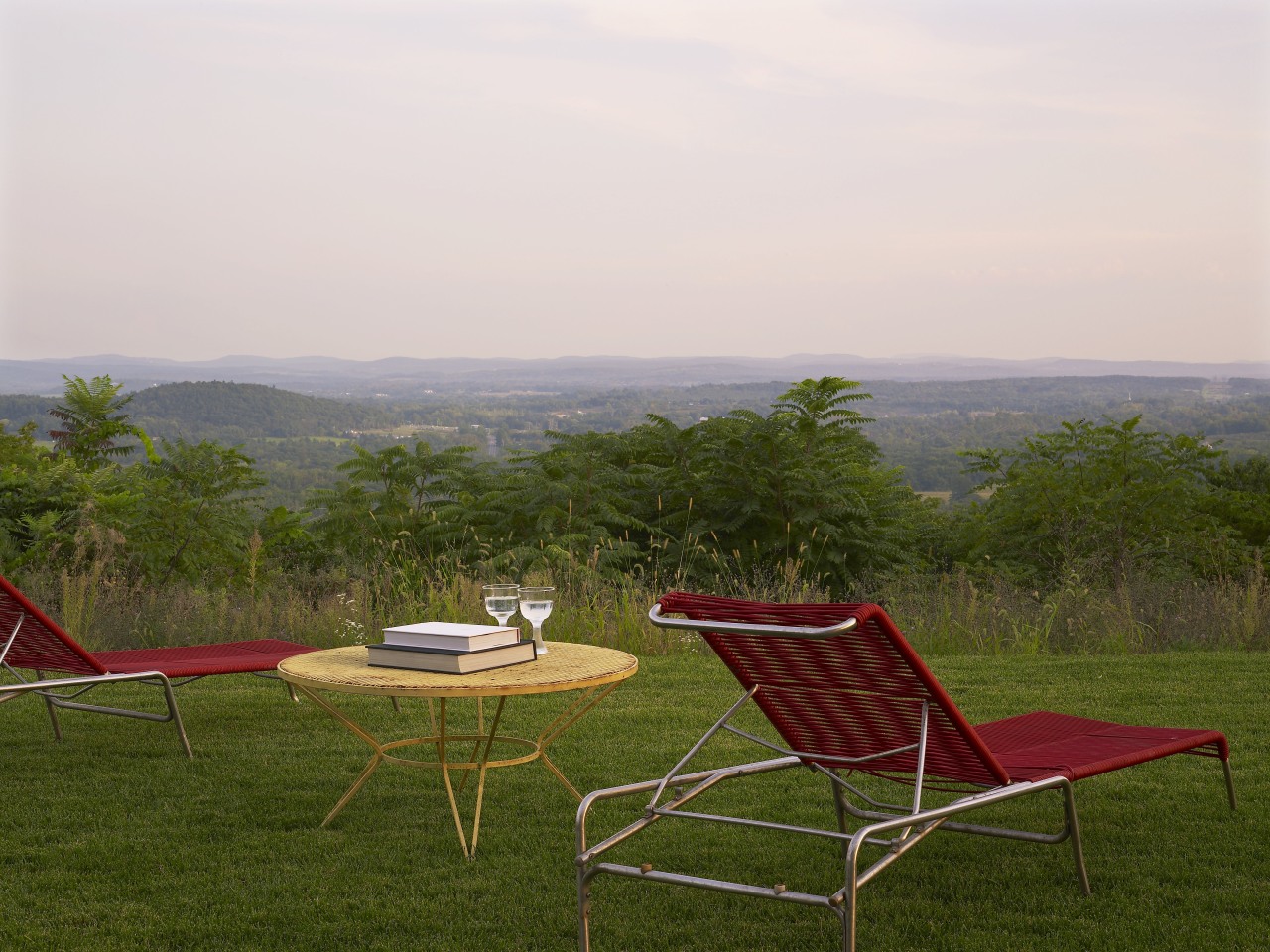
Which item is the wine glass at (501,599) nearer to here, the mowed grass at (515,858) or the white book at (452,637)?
the white book at (452,637)

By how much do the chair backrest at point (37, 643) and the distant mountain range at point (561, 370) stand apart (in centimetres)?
2532

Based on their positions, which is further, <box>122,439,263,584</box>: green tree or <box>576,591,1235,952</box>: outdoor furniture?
<box>122,439,263,584</box>: green tree

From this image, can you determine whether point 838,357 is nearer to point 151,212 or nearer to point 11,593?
point 151,212

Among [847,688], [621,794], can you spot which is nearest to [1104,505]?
[847,688]

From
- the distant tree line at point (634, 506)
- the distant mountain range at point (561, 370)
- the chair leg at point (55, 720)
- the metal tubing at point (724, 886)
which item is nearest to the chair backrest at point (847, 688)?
the metal tubing at point (724, 886)

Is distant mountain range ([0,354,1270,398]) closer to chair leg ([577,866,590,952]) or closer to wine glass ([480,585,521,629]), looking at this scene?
wine glass ([480,585,521,629])

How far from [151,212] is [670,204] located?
10.6m

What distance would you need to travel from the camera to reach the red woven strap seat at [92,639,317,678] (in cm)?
449

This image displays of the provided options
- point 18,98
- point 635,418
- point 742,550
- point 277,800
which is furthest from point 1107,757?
point 18,98

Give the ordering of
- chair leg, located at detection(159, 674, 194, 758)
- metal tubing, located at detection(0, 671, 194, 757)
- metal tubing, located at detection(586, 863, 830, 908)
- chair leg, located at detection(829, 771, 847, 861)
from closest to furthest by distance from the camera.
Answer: metal tubing, located at detection(586, 863, 830, 908) < chair leg, located at detection(829, 771, 847, 861) < metal tubing, located at detection(0, 671, 194, 757) < chair leg, located at detection(159, 674, 194, 758)

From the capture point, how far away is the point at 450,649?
3436mm

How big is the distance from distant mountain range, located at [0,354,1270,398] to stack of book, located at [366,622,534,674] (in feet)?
86.8

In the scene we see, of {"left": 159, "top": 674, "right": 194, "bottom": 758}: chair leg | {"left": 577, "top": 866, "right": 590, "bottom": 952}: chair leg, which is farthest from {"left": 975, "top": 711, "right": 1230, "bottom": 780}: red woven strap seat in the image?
{"left": 159, "top": 674, "right": 194, "bottom": 758}: chair leg

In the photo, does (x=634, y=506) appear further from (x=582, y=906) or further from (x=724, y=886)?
(x=724, y=886)
